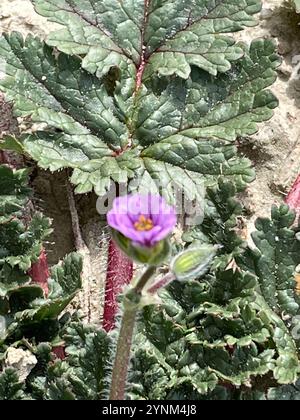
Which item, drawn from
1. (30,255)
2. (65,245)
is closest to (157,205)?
(30,255)

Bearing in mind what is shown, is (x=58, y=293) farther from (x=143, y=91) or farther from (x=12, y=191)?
(x=143, y=91)

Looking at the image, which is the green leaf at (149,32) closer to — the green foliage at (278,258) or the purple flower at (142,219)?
the green foliage at (278,258)

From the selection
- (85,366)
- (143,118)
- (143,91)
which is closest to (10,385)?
(85,366)

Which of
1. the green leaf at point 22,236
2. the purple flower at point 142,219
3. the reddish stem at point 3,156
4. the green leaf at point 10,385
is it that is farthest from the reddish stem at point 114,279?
the purple flower at point 142,219

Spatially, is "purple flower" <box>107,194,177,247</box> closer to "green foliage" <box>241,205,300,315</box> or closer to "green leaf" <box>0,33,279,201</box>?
"green foliage" <box>241,205,300,315</box>

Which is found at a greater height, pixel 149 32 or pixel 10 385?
pixel 149 32
